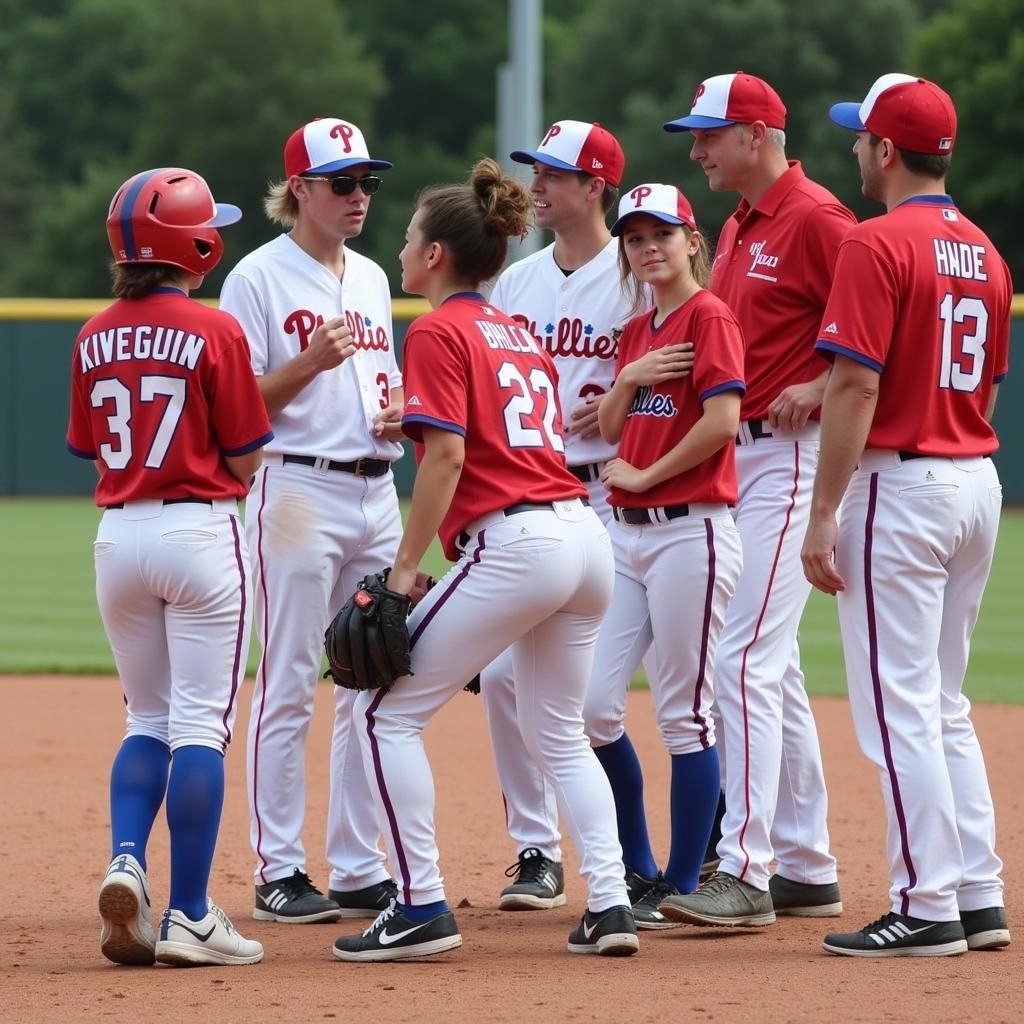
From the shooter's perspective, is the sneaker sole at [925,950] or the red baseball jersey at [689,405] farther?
the red baseball jersey at [689,405]

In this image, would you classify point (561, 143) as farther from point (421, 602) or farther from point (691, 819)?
point (691, 819)

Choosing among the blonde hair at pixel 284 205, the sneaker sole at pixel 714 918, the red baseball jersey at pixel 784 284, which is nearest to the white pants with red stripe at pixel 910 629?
the sneaker sole at pixel 714 918

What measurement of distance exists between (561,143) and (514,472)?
3.98 ft

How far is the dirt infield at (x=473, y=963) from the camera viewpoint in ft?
11.7

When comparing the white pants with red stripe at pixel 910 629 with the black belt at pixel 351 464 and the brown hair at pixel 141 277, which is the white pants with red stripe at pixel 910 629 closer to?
the black belt at pixel 351 464

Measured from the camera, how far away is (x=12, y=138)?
4788 centimetres

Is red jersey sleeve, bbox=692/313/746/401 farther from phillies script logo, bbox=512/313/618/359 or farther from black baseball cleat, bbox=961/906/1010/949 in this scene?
black baseball cleat, bbox=961/906/1010/949

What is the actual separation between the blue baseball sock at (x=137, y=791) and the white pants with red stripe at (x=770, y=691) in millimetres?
1365

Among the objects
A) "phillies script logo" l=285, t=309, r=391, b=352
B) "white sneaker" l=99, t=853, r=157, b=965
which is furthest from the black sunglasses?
"white sneaker" l=99, t=853, r=157, b=965

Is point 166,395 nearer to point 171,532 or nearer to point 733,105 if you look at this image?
point 171,532

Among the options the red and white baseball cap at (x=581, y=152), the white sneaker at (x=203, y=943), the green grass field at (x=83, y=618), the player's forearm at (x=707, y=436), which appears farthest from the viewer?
the green grass field at (x=83, y=618)

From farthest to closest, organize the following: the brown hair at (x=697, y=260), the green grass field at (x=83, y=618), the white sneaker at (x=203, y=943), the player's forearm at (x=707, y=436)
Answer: the green grass field at (x=83, y=618), the brown hair at (x=697, y=260), the player's forearm at (x=707, y=436), the white sneaker at (x=203, y=943)

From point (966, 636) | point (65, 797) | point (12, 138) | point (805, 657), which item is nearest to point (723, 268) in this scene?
point (966, 636)

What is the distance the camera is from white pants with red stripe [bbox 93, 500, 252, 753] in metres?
3.93
